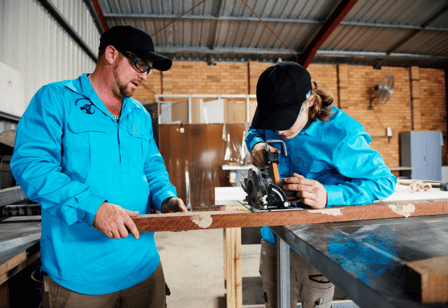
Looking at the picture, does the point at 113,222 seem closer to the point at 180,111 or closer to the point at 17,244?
the point at 17,244

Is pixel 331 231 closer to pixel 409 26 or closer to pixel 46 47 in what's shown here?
pixel 46 47

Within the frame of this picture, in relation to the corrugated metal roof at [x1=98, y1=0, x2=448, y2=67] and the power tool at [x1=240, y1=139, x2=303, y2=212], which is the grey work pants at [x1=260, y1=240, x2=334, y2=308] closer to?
the power tool at [x1=240, y1=139, x2=303, y2=212]

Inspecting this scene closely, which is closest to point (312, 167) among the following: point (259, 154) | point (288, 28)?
point (259, 154)

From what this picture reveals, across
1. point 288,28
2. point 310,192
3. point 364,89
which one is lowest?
point 310,192

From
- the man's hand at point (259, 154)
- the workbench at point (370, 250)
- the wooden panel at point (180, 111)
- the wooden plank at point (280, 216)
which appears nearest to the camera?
the workbench at point (370, 250)

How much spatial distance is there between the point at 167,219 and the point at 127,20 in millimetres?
6151

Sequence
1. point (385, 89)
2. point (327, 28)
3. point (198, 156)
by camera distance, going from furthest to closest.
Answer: point (385, 89)
point (198, 156)
point (327, 28)

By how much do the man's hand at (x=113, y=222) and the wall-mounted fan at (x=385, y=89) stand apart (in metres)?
8.07

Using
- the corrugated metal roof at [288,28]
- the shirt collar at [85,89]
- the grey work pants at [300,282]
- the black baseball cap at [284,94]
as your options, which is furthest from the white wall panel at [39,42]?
the grey work pants at [300,282]

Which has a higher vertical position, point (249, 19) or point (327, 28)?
point (249, 19)

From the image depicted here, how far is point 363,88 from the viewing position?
792cm

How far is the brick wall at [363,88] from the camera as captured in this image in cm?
732

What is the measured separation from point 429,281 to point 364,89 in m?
8.71

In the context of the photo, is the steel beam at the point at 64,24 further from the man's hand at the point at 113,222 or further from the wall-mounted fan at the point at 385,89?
the wall-mounted fan at the point at 385,89
